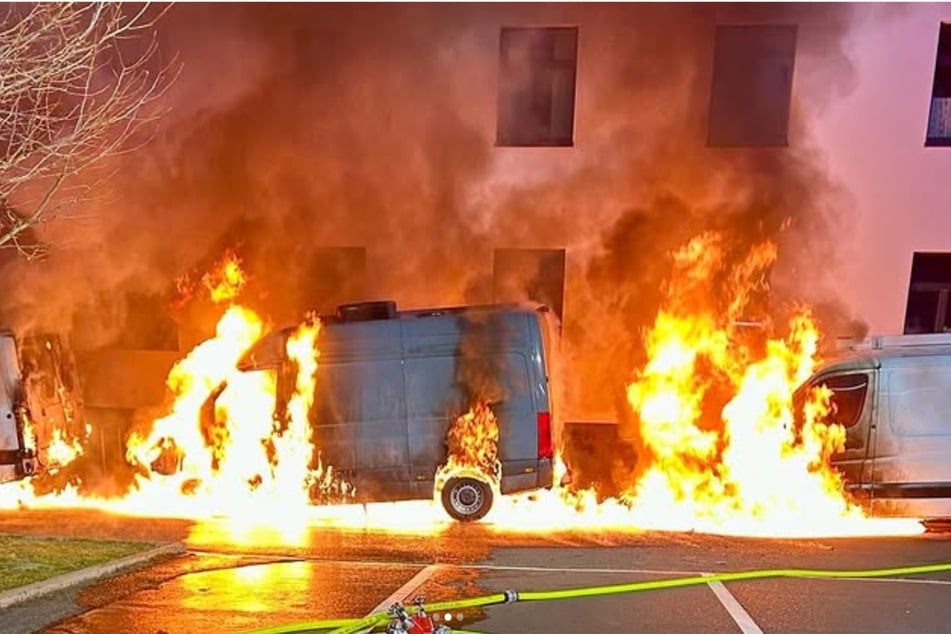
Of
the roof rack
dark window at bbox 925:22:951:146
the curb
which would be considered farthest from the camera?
dark window at bbox 925:22:951:146

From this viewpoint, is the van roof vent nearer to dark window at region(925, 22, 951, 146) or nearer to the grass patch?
the grass patch

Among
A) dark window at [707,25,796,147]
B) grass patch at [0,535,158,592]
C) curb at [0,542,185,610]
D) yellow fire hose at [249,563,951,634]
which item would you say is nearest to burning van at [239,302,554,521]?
curb at [0,542,185,610]

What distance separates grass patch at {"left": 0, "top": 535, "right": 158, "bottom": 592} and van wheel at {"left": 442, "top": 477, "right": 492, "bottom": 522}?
118 inches

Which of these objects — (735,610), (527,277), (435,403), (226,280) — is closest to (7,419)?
(226,280)

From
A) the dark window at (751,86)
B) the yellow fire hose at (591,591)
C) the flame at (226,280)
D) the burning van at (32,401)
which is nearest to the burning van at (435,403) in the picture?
the yellow fire hose at (591,591)

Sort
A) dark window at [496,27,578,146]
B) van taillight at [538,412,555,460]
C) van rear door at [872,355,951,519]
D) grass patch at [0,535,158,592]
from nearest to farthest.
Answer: grass patch at [0,535,158,592], van rear door at [872,355,951,519], van taillight at [538,412,555,460], dark window at [496,27,578,146]

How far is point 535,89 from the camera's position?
11609 millimetres

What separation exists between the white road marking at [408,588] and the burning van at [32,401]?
5202mm

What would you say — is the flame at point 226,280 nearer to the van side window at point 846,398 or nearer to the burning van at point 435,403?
the burning van at point 435,403

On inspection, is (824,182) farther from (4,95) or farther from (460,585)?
(4,95)

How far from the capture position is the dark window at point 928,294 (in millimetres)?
10959

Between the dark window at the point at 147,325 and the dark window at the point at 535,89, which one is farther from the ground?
the dark window at the point at 535,89

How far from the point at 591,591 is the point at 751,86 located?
27.4ft

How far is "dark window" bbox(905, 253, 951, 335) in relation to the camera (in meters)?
11.0
